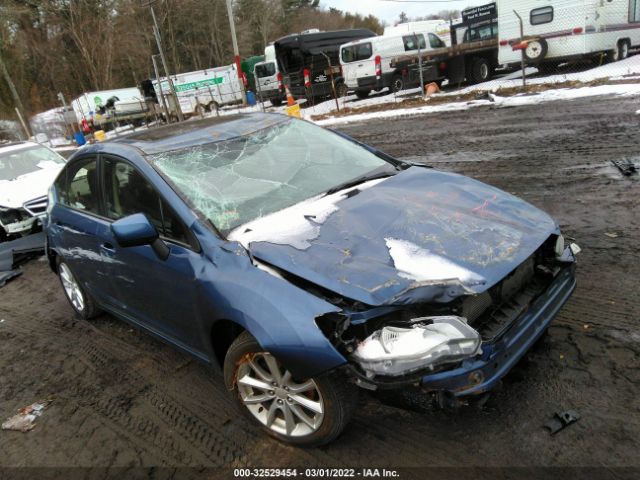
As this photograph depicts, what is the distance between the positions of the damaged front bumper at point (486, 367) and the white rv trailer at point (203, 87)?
101 feet

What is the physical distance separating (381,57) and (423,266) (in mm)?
17939

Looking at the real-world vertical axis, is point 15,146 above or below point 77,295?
above

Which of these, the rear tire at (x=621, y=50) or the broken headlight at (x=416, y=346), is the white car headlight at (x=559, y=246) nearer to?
the broken headlight at (x=416, y=346)

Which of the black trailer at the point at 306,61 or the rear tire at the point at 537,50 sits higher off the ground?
the black trailer at the point at 306,61

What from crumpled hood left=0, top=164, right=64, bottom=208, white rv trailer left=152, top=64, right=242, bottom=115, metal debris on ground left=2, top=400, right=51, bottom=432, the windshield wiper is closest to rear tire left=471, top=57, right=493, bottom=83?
crumpled hood left=0, top=164, right=64, bottom=208

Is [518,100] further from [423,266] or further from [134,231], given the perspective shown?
[134,231]

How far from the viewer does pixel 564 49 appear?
49.3ft

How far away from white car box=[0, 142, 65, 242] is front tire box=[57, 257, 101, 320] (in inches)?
117

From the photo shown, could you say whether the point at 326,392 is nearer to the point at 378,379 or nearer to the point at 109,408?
the point at 378,379

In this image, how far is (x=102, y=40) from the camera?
38.9 metres

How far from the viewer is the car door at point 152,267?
2828 mm

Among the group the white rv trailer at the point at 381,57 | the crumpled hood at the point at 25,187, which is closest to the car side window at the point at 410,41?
the white rv trailer at the point at 381,57

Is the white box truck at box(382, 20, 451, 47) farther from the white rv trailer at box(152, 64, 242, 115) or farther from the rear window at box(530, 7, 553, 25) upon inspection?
the white rv trailer at box(152, 64, 242, 115)

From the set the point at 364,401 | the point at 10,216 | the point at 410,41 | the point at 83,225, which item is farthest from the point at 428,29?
the point at 364,401
